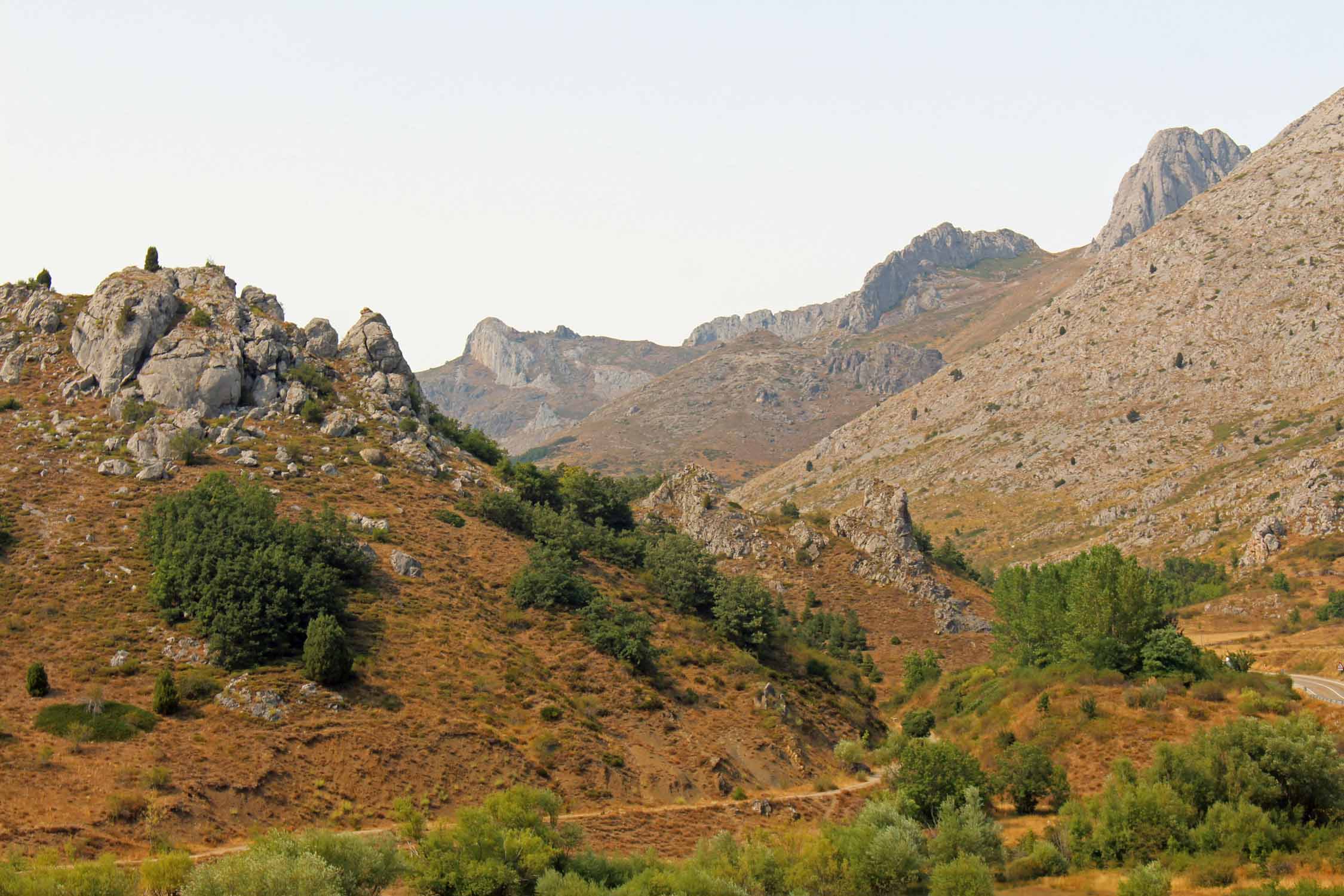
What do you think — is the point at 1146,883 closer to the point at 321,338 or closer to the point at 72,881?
the point at 72,881

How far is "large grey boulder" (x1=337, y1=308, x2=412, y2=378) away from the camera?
302 feet

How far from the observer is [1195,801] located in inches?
1923

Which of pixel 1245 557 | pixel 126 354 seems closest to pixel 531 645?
pixel 126 354

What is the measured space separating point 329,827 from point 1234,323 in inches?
6624

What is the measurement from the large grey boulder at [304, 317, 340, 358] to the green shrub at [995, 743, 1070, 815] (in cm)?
6841

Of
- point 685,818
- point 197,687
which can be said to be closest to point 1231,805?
point 685,818

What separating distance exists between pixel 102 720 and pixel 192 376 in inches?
1541

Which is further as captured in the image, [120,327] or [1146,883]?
[120,327]

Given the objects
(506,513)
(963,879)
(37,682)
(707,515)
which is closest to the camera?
(963,879)

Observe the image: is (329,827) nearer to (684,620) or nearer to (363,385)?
(684,620)

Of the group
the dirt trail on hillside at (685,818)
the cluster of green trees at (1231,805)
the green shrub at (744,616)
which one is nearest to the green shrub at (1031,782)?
the cluster of green trees at (1231,805)

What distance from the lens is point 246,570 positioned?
5569 cm

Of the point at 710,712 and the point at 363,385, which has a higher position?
the point at 363,385

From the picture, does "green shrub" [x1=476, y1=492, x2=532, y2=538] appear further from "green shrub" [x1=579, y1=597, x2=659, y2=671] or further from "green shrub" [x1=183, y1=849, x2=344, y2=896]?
"green shrub" [x1=183, y1=849, x2=344, y2=896]
